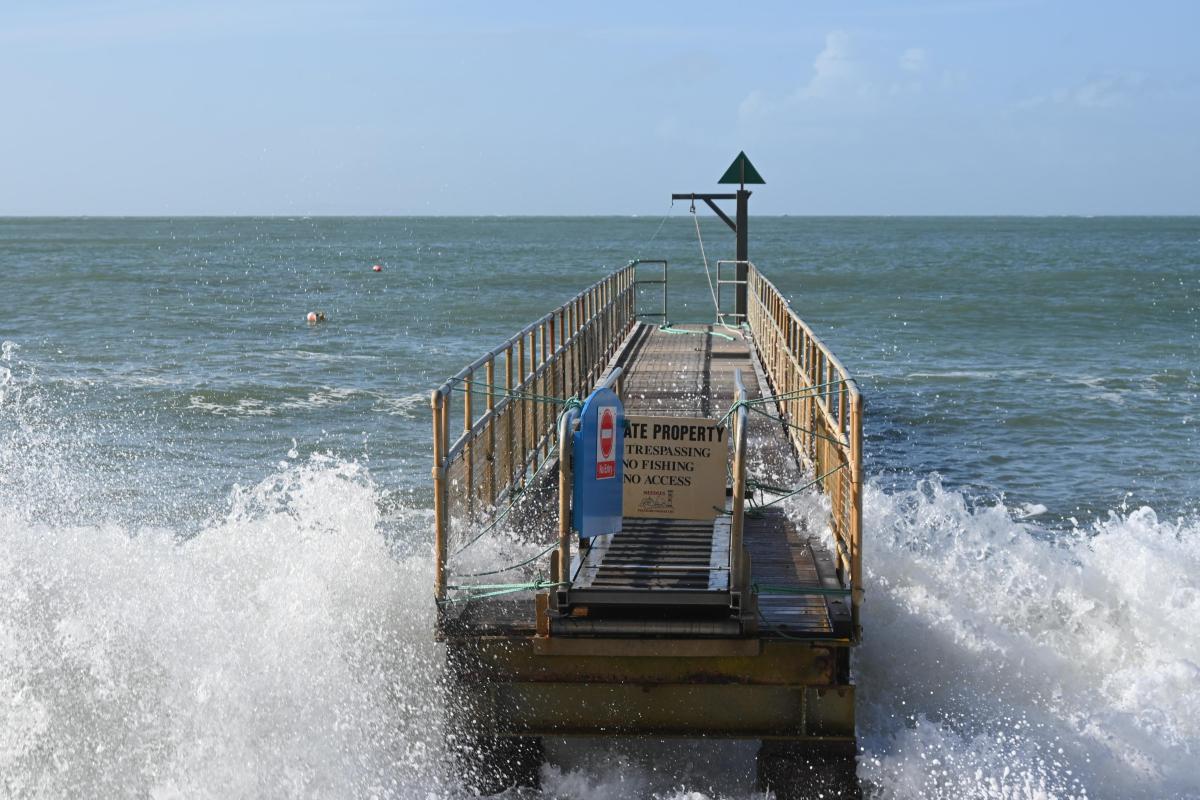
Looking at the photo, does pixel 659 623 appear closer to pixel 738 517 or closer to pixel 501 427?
pixel 738 517

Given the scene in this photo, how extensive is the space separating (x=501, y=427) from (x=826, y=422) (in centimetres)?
232

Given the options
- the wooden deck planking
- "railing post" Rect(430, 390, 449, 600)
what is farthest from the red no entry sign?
"railing post" Rect(430, 390, 449, 600)

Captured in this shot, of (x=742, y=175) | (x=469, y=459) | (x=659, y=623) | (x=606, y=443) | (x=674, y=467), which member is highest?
(x=742, y=175)

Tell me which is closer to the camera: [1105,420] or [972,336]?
[1105,420]

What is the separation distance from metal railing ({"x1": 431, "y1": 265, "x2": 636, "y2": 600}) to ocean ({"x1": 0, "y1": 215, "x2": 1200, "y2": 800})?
0.62m

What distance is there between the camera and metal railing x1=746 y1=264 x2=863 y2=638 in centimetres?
783

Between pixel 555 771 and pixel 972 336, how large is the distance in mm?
30928

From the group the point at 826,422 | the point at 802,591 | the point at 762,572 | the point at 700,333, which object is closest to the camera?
the point at 802,591

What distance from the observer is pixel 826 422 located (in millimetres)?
9711

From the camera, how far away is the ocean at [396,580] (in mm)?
8227

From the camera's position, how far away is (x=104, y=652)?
884 cm

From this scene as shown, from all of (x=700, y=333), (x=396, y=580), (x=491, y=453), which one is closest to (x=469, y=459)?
(x=491, y=453)

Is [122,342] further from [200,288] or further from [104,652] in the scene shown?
[104,652]

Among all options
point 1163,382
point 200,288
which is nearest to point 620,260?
point 200,288
